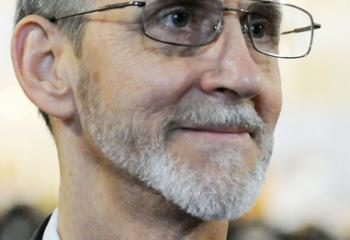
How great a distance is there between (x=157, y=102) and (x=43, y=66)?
221mm

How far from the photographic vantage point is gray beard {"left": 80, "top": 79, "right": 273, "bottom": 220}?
0.95m

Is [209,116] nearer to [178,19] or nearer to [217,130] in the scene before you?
[217,130]

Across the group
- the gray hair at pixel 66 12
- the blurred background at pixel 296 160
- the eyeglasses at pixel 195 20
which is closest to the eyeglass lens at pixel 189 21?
the eyeglasses at pixel 195 20

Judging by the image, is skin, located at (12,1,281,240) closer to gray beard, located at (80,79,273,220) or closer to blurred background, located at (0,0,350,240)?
gray beard, located at (80,79,273,220)

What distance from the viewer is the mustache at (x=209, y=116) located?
3.10 feet

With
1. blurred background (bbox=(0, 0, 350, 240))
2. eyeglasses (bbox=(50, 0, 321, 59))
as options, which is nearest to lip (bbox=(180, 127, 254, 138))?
eyeglasses (bbox=(50, 0, 321, 59))

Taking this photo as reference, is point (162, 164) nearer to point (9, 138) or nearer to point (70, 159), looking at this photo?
point (70, 159)

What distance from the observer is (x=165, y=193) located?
97cm

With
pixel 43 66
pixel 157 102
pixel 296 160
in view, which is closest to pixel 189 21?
pixel 157 102

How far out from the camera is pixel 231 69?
0.94 m

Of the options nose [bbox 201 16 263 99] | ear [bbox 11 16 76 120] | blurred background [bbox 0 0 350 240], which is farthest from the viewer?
blurred background [bbox 0 0 350 240]

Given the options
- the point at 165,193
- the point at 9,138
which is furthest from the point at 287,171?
the point at 165,193

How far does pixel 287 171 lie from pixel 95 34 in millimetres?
839

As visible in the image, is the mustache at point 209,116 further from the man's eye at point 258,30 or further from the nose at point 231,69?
the man's eye at point 258,30
